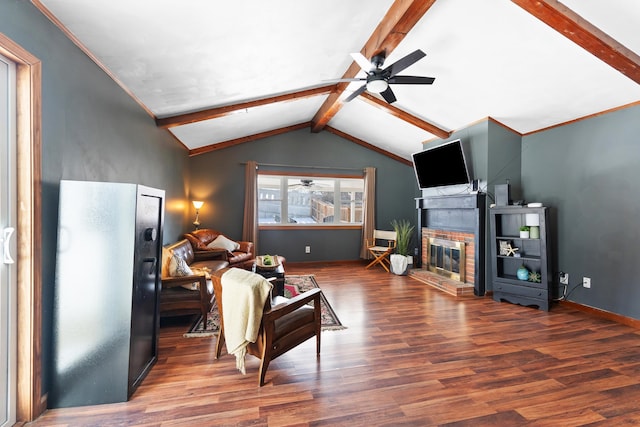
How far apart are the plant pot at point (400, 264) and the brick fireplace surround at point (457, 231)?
15 centimetres

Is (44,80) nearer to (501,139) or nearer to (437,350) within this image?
(437,350)

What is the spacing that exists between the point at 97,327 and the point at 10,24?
1.70 metres

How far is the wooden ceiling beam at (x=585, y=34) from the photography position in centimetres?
206

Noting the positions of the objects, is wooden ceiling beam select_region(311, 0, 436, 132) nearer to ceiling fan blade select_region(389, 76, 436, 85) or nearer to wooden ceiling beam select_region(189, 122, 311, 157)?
ceiling fan blade select_region(389, 76, 436, 85)

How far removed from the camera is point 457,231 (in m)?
4.57

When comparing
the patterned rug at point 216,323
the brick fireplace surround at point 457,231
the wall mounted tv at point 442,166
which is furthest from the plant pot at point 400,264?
the patterned rug at point 216,323

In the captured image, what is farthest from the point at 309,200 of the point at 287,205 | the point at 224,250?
the point at 224,250

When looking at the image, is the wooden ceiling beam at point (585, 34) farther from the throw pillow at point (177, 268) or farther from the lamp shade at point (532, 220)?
the throw pillow at point (177, 268)

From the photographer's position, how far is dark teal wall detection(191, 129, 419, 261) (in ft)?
18.7

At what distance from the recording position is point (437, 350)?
96.0 inches

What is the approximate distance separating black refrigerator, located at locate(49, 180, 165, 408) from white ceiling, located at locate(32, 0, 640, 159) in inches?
44.9

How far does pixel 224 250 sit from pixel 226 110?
7.05 feet

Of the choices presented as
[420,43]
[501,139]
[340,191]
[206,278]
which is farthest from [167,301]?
[501,139]

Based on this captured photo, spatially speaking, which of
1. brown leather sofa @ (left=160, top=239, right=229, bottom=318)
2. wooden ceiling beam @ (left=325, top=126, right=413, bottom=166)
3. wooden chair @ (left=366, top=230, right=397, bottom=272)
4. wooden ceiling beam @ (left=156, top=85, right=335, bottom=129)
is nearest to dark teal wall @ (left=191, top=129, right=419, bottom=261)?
wooden ceiling beam @ (left=325, top=126, right=413, bottom=166)
